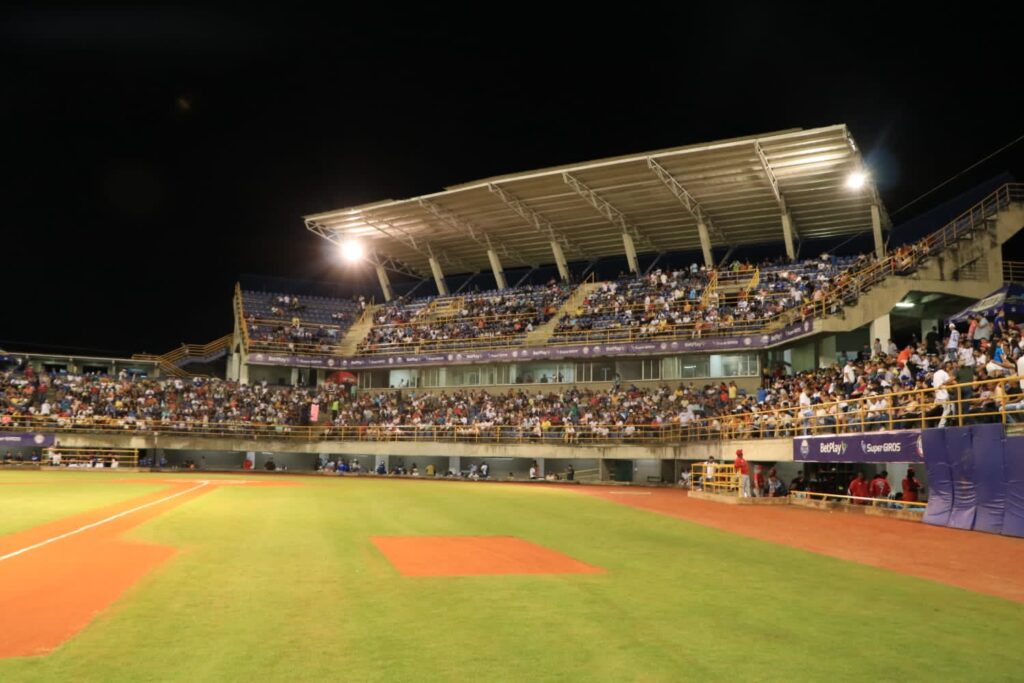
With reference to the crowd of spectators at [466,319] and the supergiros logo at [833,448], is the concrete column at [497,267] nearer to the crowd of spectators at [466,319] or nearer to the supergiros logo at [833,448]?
the crowd of spectators at [466,319]

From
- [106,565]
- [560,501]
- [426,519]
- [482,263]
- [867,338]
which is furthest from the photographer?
[482,263]

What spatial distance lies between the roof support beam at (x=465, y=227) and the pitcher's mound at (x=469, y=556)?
38923 mm

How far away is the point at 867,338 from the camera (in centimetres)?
3656

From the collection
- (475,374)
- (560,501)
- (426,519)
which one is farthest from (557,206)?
(426,519)

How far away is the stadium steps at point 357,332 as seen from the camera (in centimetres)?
5675

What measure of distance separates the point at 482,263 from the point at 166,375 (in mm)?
27413

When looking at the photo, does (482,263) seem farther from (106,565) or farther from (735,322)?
(106,565)

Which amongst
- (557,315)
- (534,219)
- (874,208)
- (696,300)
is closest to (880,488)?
(696,300)

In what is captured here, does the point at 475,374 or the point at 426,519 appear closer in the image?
the point at 426,519

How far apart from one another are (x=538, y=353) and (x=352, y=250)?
1992 cm

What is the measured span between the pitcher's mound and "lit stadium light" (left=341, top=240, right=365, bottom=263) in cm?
4729

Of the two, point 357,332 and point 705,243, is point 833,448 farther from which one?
point 357,332

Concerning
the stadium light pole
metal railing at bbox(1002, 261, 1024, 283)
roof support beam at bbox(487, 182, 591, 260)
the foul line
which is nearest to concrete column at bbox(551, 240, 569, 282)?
roof support beam at bbox(487, 182, 591, 260)

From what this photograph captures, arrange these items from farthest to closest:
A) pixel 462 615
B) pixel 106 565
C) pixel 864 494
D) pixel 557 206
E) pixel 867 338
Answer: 1. pixel 557 206
2. pixel 867 338
3. pixel 864 494
4. pixel 106 565
5. pixel 462 615
